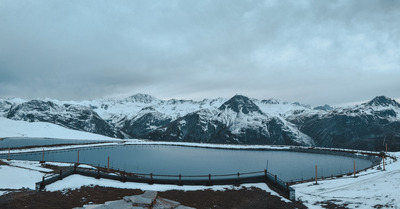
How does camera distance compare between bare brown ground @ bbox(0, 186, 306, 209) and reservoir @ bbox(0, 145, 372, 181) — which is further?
reservoir @ bbox(0, 145, 372, 181)

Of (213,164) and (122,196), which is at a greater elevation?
(122,196)

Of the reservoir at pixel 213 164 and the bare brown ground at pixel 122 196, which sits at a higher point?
the bare brown ground at pixel 122 196

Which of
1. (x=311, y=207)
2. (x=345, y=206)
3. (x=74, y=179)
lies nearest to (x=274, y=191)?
(x=311, y=207)

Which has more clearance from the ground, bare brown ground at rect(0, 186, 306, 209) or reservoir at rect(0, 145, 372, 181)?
bare brown ground at rect(0, 186, 306, 209)

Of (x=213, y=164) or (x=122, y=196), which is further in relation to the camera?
(x=213, y=164)

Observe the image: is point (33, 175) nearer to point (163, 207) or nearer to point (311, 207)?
point (163, 207)

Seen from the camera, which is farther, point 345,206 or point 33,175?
point 33,175

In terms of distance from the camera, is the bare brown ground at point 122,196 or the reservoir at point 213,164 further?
the reservoir at point 213,164

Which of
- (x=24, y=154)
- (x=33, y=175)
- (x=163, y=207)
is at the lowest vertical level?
(x=24, y=154)

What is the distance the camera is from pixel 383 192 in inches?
1139

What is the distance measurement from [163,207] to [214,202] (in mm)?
10465

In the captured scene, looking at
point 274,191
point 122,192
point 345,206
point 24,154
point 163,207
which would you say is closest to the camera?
point 163,207

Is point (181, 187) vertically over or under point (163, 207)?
under

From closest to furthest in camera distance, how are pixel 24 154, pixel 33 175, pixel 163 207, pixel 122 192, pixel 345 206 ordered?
pixel 163 207 → pixel 345 206 → pixel 122 192 → pixel 33 175 → pixel 24 154
